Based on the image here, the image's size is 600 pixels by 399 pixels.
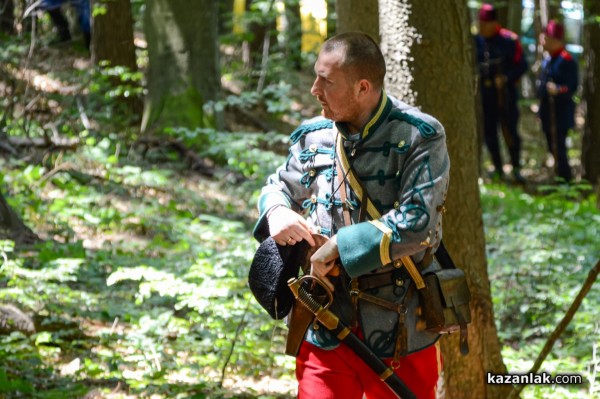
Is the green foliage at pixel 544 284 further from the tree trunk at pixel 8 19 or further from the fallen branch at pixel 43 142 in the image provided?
the tree trunk at pixel 8 19

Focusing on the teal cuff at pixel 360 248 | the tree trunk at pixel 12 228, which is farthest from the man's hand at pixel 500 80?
the teal cuff at pixel 360 248

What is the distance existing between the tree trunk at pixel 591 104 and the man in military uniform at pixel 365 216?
10512 mm

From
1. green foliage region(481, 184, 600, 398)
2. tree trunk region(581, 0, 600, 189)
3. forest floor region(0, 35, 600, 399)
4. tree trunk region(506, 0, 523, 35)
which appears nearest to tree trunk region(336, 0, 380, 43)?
forest floor region(0, 35, 600, 399)

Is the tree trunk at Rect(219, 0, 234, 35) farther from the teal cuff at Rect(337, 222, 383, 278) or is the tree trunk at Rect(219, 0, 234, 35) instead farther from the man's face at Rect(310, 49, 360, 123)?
the teal cuff at Rect(337, 222, 383, 278)

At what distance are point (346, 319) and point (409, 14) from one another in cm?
191

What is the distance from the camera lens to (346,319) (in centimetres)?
325

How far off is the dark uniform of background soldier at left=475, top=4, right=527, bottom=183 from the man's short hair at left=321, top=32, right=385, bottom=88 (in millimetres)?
10272

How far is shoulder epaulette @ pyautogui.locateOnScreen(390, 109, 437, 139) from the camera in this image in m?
3.12

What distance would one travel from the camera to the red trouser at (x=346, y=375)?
3254 millimetres

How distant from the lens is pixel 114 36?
12.1m

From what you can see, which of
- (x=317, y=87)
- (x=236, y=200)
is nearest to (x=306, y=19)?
(x=236, y=200)

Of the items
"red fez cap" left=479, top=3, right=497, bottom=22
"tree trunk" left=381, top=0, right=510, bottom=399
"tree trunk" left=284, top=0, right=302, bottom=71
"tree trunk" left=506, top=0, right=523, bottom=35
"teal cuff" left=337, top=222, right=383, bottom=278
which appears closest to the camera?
"teal cuff" left=337, top=222, right=383, bottom=278

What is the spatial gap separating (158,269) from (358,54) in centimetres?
351

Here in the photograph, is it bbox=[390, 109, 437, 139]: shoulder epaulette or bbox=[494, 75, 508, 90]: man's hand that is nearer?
bbox=[390, 109, 437, 139]: shoulder epaulette
